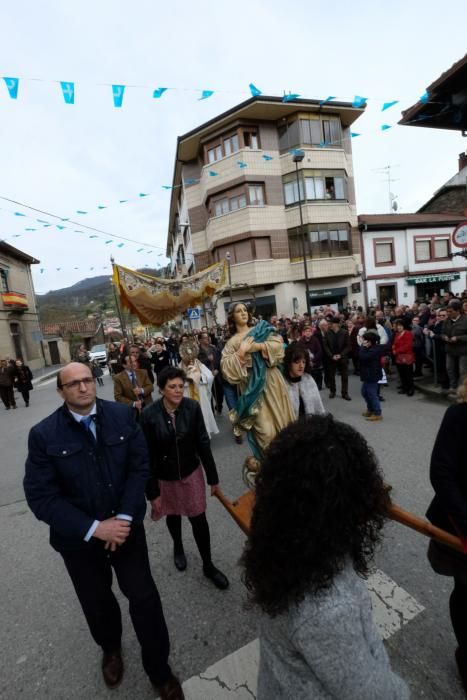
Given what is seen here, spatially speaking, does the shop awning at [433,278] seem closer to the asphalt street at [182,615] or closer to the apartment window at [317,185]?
the apartment window at [317,185]

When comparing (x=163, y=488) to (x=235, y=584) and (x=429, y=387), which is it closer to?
(x=235, y=584)

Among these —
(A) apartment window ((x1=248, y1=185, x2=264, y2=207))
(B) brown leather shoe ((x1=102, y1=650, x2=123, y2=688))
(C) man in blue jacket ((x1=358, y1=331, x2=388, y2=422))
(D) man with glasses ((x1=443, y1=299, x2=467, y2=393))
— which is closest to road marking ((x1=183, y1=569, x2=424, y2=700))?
(B) brown leather shoe ((x1=102, y1=650, x2=123, y2=688))

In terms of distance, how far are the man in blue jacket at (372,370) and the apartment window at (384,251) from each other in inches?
758

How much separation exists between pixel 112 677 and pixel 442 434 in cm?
236

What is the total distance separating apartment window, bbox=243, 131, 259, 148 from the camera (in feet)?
65.6

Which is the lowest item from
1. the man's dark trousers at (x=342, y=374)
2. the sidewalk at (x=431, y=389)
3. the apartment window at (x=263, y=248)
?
the sidewalk at (x=431, y=389)

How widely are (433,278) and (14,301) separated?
29.6 m

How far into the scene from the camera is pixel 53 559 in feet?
10.8

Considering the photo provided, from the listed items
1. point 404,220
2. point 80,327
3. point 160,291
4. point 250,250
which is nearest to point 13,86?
point 160,291

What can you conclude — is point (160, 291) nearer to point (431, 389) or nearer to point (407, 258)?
point (431, 389)

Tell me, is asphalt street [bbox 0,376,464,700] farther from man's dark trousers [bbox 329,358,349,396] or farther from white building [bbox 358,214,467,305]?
white building [bbox 358,214,467,305]

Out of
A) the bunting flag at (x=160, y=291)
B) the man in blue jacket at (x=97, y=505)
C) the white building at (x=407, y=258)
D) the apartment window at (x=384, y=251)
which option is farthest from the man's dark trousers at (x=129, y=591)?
the apartment window at (x=384, y=251)

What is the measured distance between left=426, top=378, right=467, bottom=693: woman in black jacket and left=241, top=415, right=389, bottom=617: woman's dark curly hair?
2.89 ft

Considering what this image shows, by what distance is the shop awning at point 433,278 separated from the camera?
23.5 meters
